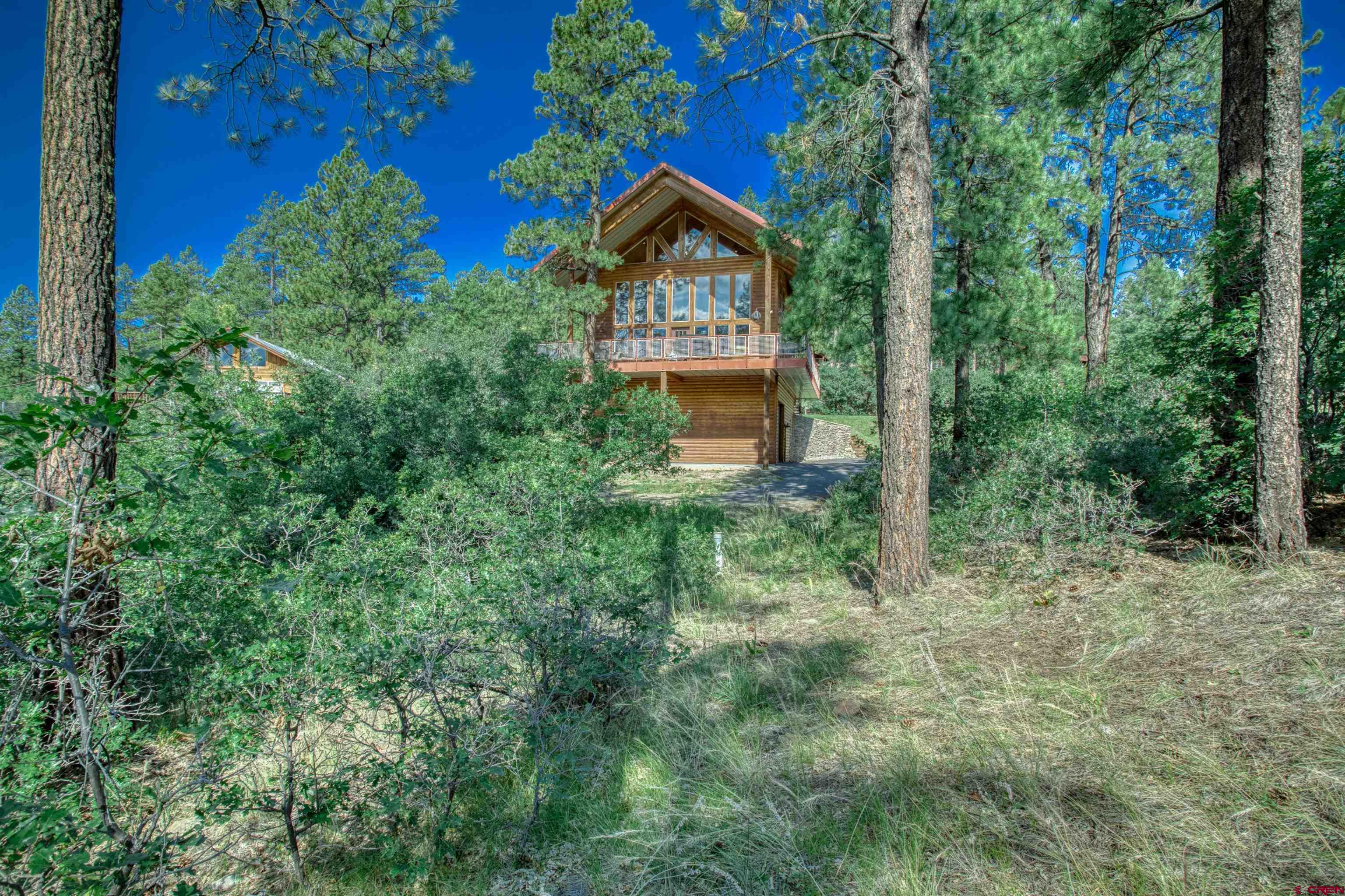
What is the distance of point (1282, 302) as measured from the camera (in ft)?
14.0

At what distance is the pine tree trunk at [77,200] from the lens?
362 centimetres

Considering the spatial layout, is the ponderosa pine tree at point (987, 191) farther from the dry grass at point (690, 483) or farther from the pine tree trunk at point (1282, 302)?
the pine tree trunk at point (1282, 302)

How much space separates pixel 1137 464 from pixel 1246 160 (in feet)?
8.82

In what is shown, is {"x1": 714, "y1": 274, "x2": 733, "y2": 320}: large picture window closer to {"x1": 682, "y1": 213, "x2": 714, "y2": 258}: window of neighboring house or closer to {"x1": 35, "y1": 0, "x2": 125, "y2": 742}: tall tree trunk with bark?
{"x1": 682, "y1": 213, "x2": 714, "y2": 258}: window of neighboring house

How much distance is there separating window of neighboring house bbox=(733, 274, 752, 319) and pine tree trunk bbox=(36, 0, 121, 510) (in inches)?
639

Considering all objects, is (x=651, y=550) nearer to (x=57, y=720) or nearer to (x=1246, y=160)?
(x=57, y=720)

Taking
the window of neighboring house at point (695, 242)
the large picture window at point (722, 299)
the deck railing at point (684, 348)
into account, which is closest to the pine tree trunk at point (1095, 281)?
the deck railing at point (684, 348)

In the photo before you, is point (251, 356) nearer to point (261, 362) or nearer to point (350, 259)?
point (261, 362)

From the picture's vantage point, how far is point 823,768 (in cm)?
278

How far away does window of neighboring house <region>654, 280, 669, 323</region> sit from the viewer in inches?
766

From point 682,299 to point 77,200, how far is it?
16.5m

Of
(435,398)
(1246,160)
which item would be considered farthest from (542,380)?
(1246,160)

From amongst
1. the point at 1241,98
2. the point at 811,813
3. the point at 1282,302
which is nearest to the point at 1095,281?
the point at 1241,98

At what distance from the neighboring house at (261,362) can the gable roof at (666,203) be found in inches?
282
